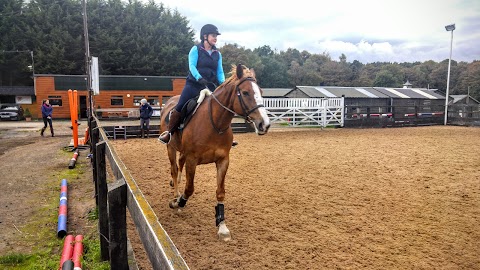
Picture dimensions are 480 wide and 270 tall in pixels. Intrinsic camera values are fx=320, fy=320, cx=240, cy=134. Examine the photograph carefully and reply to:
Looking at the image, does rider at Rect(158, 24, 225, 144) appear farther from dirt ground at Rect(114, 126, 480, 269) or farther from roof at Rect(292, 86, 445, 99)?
roof at Rect(292, 86, 445, 99)

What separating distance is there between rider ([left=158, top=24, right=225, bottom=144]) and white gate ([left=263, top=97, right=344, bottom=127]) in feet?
48.8

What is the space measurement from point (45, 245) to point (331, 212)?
4.20m

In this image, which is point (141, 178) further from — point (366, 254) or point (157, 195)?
point (366, 254)

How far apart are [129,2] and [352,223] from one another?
53233 mm

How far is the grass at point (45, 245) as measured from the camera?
3.57 m

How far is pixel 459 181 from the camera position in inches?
282

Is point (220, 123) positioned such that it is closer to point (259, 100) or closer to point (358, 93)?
point (259, 100)

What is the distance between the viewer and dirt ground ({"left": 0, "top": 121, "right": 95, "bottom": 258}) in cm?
440

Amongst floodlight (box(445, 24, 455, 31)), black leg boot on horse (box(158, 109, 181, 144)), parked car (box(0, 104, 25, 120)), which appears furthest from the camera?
parked car (box(0, 104, 25, 120))

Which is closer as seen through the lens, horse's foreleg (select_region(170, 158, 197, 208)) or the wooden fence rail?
the wooden fence rail

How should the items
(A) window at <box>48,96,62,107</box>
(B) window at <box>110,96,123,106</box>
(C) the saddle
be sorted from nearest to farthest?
(C) the saddle → (A) window at <box>48,96,62,107</box> → (B) window at <box>110,96,123,106</box>

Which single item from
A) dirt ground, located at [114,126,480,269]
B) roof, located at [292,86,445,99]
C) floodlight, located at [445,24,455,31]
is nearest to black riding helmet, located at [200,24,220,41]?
dirt ground, located at [114,126,480,269]

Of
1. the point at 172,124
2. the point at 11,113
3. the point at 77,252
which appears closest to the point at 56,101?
the point at 11,113

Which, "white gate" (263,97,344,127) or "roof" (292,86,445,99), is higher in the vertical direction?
"roof" (292,86,445,99)
